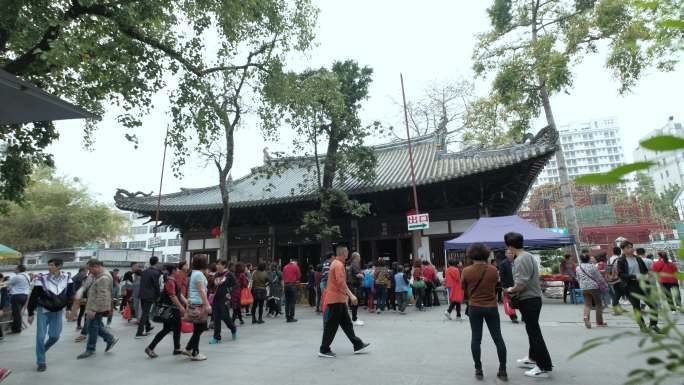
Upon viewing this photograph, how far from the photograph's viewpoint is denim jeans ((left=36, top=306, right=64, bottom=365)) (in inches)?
216

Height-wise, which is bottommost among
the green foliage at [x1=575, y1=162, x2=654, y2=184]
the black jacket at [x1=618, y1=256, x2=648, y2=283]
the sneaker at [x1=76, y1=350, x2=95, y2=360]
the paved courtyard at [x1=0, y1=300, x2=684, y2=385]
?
the paved courtyard at [x1=0, y1=300, x2=684, y2=385]

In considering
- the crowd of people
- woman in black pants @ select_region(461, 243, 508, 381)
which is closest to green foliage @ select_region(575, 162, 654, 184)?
the crowd of people

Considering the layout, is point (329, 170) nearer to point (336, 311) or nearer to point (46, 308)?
point (336, 311)

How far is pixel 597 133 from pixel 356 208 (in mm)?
108111

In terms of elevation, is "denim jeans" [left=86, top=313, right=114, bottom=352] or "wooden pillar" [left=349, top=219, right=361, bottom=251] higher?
"wooden pillar" [left=349, top=219, right=361, bottom=251]

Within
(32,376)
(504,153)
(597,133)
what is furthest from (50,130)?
(597,133)

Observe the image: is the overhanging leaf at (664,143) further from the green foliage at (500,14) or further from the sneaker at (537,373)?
the green foliage at (500,14)

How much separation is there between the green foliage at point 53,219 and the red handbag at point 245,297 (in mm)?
25314

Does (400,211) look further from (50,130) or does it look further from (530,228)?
(50,130)

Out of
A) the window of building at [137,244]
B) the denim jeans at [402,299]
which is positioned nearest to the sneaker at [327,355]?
the denim jeans at [402,299]

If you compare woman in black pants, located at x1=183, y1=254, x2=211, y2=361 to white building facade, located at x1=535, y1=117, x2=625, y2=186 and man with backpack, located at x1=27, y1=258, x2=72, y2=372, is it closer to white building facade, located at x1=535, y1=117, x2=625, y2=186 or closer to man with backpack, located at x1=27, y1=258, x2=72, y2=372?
man with backpack, located at x1=27, y1=258, x2=72, y2=372

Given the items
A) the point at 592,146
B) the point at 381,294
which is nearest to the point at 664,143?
the point at 381,294

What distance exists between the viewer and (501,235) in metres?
11.4

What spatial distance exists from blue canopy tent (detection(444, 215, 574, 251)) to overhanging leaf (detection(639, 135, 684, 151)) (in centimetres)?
1066
